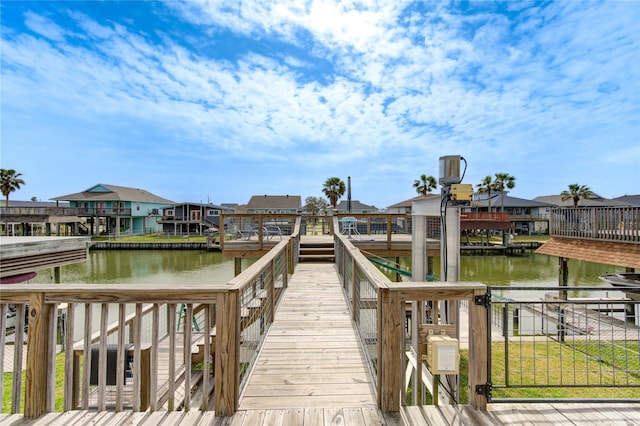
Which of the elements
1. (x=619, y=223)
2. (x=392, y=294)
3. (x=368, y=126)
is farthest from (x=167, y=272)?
(x=619, y=223)

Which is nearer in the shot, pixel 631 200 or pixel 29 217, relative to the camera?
pixel 29 217

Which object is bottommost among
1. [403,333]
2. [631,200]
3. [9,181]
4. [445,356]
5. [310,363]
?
[310,363]

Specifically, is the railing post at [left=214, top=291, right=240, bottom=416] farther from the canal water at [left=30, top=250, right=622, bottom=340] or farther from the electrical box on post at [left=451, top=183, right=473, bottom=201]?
A: the canal water at [left=30, top=250, right=622, bottom=340]

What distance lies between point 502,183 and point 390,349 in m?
39.6

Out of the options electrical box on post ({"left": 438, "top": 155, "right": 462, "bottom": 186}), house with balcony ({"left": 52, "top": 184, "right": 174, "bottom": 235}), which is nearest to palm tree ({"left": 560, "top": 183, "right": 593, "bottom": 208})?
electrical box on post ({"left": 438, "top": 155, "right": 462, "bottom": 186})

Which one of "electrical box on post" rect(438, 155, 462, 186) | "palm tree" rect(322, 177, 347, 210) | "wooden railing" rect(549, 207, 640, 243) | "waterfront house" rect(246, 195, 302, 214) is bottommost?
"wooden railing" rect(549, 207, 640, 243)

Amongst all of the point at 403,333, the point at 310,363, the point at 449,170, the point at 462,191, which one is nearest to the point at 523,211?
the point at 449,170

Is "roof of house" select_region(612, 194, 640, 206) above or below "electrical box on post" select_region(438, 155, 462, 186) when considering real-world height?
above

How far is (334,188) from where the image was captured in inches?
1448

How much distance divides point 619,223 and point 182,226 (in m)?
40.0

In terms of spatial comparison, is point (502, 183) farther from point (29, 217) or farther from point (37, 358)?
point (29, 217)

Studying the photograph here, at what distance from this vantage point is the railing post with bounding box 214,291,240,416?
1955mm

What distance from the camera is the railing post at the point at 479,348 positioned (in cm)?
200

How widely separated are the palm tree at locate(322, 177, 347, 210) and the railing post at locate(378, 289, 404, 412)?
113ft
